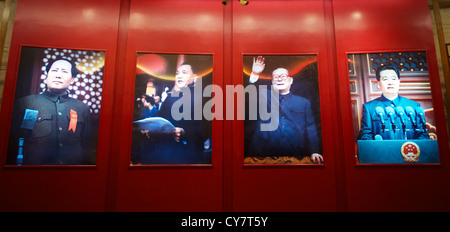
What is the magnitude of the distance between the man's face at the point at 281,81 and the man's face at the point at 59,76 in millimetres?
3041

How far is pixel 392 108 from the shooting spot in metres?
3.69

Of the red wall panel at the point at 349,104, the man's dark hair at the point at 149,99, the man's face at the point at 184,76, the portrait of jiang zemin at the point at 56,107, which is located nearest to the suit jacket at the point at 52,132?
the portrait of jiang zemin at the point at 56,107

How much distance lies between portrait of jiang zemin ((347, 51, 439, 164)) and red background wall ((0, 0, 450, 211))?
11 cm

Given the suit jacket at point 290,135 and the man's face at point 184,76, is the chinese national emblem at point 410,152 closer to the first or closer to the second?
the suit jacket at point 290,135

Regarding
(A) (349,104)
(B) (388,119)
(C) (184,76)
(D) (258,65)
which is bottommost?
(B) (388,119)

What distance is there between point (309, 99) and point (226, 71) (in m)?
1.33

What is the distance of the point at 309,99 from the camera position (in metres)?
3.76

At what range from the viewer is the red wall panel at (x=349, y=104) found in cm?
351

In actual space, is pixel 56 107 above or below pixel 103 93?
below

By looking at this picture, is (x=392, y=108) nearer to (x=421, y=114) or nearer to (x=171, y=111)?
(x=421, y=114)

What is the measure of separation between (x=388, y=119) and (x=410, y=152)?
55 centimetres

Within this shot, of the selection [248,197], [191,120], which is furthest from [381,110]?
[191,120]

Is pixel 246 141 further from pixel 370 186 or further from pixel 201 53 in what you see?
pixel 370 186

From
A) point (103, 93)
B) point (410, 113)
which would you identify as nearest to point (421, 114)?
point (410, 113)
